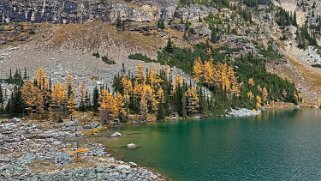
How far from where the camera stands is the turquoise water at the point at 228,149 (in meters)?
70.1

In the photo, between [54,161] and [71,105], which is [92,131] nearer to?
[71,105]

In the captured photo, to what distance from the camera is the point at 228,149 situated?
90438mm

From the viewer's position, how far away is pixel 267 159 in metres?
80.0

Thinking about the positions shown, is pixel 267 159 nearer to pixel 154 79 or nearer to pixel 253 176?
pixel 253 176

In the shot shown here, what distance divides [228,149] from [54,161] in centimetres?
3849

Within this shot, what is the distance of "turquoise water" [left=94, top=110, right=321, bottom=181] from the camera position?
70125 mm

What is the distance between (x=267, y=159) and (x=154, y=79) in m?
99.3

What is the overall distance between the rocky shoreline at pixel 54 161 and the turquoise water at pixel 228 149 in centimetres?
529

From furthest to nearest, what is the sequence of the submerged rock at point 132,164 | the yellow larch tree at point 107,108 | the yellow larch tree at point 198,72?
the yellow larch tree at point 198,72, the yellow larch tree at point 107,108, the submerged rock at point 132,164

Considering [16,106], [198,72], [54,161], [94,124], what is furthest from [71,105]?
[198,72]

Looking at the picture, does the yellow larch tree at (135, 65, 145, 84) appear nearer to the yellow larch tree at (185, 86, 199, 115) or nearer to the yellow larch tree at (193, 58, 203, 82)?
the yellow larch tree at (185, 86, 199, 115)

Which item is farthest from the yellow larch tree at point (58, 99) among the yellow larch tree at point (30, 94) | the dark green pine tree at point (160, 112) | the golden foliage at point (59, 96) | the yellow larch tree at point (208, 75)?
the yellow larch tree at point (208, 75)

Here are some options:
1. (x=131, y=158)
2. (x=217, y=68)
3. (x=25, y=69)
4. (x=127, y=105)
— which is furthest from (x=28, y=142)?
(x=217, y=68)

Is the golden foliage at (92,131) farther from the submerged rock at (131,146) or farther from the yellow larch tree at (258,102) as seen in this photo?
the yellow larch tree at (258,102)
